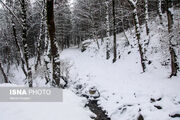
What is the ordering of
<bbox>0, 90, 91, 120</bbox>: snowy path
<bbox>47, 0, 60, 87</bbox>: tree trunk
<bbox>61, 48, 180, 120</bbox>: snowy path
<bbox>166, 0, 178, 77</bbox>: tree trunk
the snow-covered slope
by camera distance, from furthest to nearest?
<bbox>166, 0, 178, 77</bbox>: tree trunk → the snow-covered slope → <bbox>61, 48, 180, 120</bbox>: snowy path → <bbox>47, 0, 60, 87</bbox>: tree trunk → <bbox>0, 90, 91, 120</bbox>: snowy path

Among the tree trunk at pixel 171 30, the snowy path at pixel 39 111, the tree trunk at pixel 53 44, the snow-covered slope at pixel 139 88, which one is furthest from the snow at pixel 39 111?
the tree trunk at pixel 171 30

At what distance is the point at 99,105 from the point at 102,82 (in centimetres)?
268

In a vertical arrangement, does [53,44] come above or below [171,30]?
below

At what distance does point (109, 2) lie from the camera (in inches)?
717

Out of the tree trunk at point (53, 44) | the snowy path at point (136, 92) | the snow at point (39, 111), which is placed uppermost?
the tree trunk at point (53, 44)

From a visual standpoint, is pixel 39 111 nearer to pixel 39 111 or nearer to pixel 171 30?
pixel 39 111

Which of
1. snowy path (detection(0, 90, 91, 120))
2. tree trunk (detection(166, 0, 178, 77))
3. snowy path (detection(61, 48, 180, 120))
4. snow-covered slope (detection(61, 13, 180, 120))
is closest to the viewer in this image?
snowy path (detection(0, 90, 91, 120))

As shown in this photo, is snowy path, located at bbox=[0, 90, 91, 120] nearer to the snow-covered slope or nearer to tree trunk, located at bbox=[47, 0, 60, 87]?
tree trunk, located at bbox=[47, 0, 60, 87]

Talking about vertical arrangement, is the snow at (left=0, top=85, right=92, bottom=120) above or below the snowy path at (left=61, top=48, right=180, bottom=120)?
above

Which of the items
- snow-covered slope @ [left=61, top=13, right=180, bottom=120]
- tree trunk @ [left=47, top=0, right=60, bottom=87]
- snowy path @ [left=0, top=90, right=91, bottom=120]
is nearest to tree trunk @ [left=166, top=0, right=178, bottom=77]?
snow-covered slope @ [left=61, top=13, right=180, bottom=120]

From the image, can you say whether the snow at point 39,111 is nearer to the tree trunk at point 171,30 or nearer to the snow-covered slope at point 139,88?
the snow-covered slope at point 139,88

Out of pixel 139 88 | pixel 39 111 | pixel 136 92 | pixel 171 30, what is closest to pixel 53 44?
pixel 39 111

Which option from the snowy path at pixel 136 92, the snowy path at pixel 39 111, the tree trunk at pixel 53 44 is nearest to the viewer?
the snowy path at pixel 39 111

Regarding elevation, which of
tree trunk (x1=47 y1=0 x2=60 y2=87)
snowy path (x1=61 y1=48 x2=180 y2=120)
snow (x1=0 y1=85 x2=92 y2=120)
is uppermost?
tree trunk (x1=47 y1=0 x2=60 y2=87)
